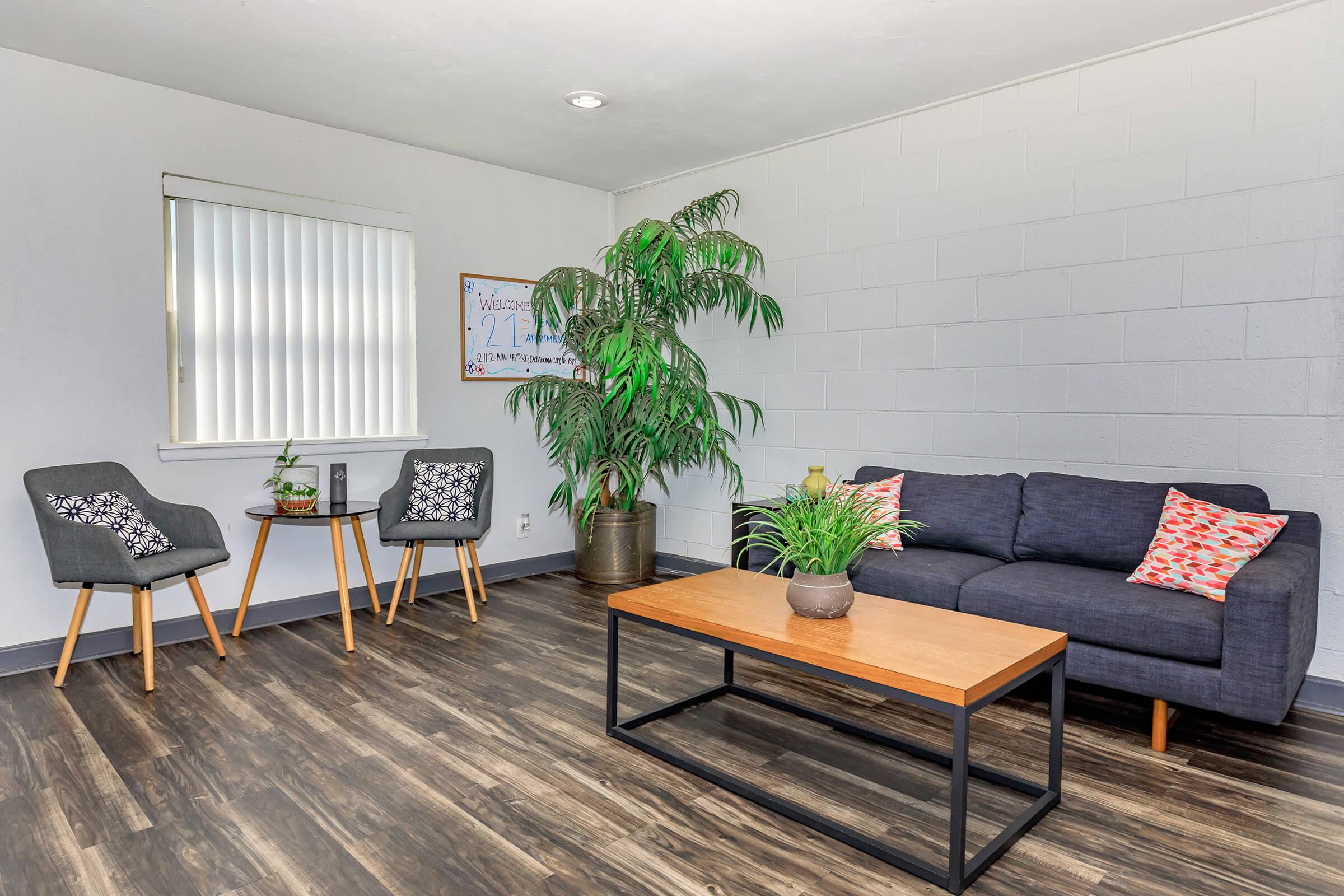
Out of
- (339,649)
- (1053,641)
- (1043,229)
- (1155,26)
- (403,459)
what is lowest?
(339,649)

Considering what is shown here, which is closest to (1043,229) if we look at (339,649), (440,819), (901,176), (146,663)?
(901,176)

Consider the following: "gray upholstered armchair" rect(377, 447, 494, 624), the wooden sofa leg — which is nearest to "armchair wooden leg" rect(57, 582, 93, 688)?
"gray upholstered armchair" rect(377, 447, 494, 624)

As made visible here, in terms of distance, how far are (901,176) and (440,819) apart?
354 cm

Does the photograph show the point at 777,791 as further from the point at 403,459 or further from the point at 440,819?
the point at 403,459

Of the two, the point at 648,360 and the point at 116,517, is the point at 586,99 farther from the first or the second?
the point at 116,517

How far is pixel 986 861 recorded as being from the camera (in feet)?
6.31

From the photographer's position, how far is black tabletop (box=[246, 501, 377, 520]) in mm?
3693

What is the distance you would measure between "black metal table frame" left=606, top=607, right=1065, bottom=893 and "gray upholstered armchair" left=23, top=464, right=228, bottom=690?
5.97 ft

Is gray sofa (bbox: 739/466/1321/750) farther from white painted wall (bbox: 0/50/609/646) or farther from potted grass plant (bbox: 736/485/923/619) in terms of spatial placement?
white painted wall (bbox: 0/50/609/646)

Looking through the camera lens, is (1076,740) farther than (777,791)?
Yes

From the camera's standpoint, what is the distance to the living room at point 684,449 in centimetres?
218

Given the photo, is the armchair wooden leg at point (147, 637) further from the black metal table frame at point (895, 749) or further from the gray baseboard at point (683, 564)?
the gray baseboard at point (683, 564)

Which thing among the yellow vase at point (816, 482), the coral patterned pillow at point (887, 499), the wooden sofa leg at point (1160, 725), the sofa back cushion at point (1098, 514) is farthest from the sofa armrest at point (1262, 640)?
the yellow vase at point (816, 482)

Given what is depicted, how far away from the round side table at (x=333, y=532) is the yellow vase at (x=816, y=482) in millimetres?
2150
